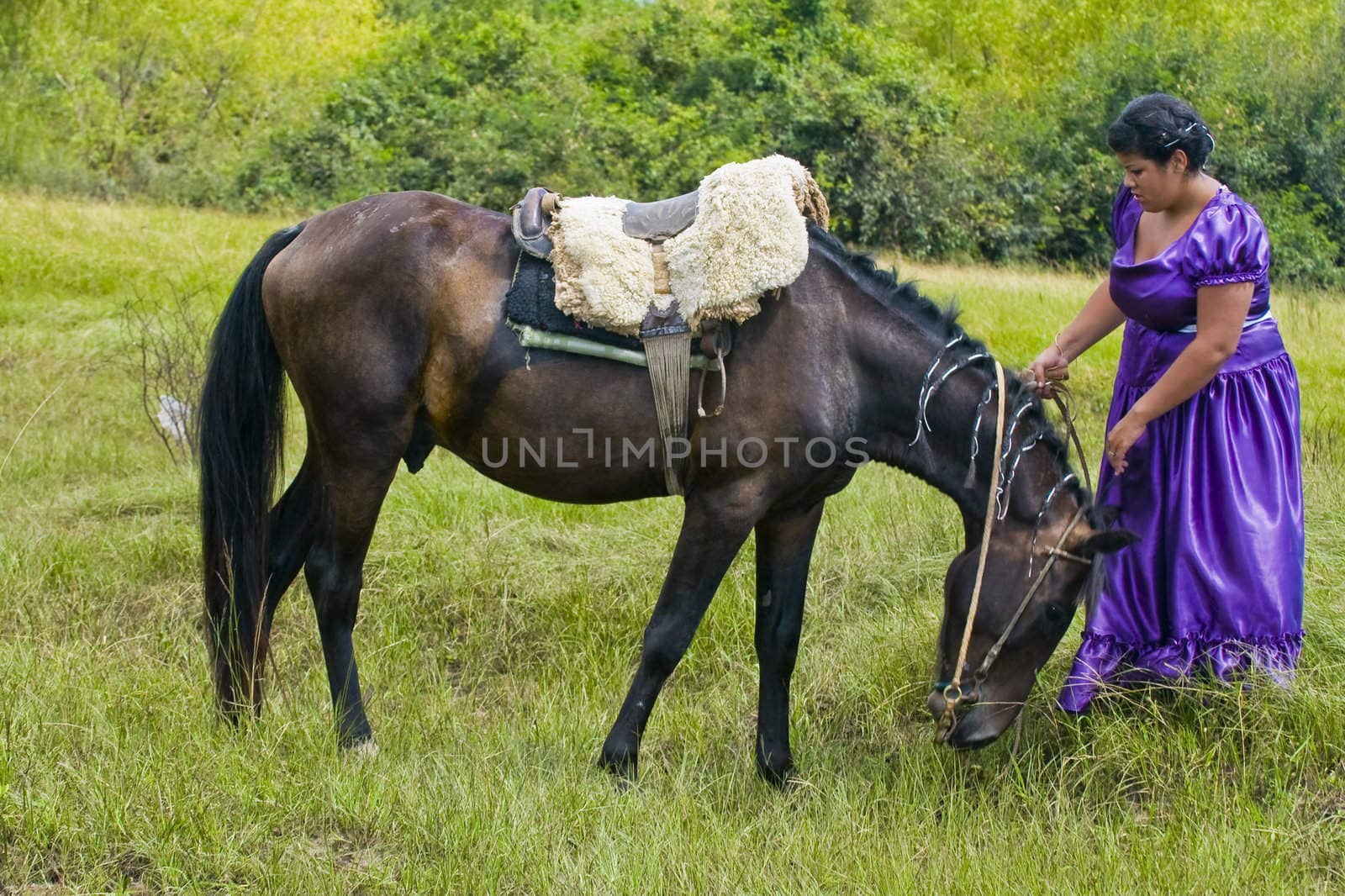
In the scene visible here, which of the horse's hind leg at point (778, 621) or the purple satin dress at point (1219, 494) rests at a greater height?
the purple satin dress at point (1219, 494)

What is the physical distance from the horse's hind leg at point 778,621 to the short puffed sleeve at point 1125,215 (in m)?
1.23

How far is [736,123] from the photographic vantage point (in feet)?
57.9

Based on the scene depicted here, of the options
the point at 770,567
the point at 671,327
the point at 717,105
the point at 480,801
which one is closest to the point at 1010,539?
the point at 770,567

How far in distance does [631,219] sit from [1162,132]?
151cm

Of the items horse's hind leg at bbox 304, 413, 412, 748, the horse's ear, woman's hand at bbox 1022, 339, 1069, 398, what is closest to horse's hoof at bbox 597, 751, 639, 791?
horse's hind leg at bbox 304, 413, 412, 748

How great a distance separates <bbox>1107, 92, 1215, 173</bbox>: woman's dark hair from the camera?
3.33 m

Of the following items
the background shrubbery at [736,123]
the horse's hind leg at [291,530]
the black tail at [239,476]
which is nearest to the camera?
the black tail at [239,476]

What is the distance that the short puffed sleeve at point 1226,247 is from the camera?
11.0 ft

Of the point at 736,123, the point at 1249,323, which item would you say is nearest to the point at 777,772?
the point at 1249,323

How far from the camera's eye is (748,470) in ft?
11.6

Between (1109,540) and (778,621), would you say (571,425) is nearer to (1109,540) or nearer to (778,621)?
(778,621)

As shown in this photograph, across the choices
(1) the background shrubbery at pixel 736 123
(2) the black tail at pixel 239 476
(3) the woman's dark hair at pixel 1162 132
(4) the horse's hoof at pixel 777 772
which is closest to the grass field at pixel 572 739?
(4) the horse's hoof at pixel 777 772

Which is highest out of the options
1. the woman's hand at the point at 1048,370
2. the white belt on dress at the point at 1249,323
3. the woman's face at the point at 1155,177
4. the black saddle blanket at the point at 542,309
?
the woman's face at the point at 1155,177

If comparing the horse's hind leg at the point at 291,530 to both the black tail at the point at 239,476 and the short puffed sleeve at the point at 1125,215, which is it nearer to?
the black tail at the point at 239,476
